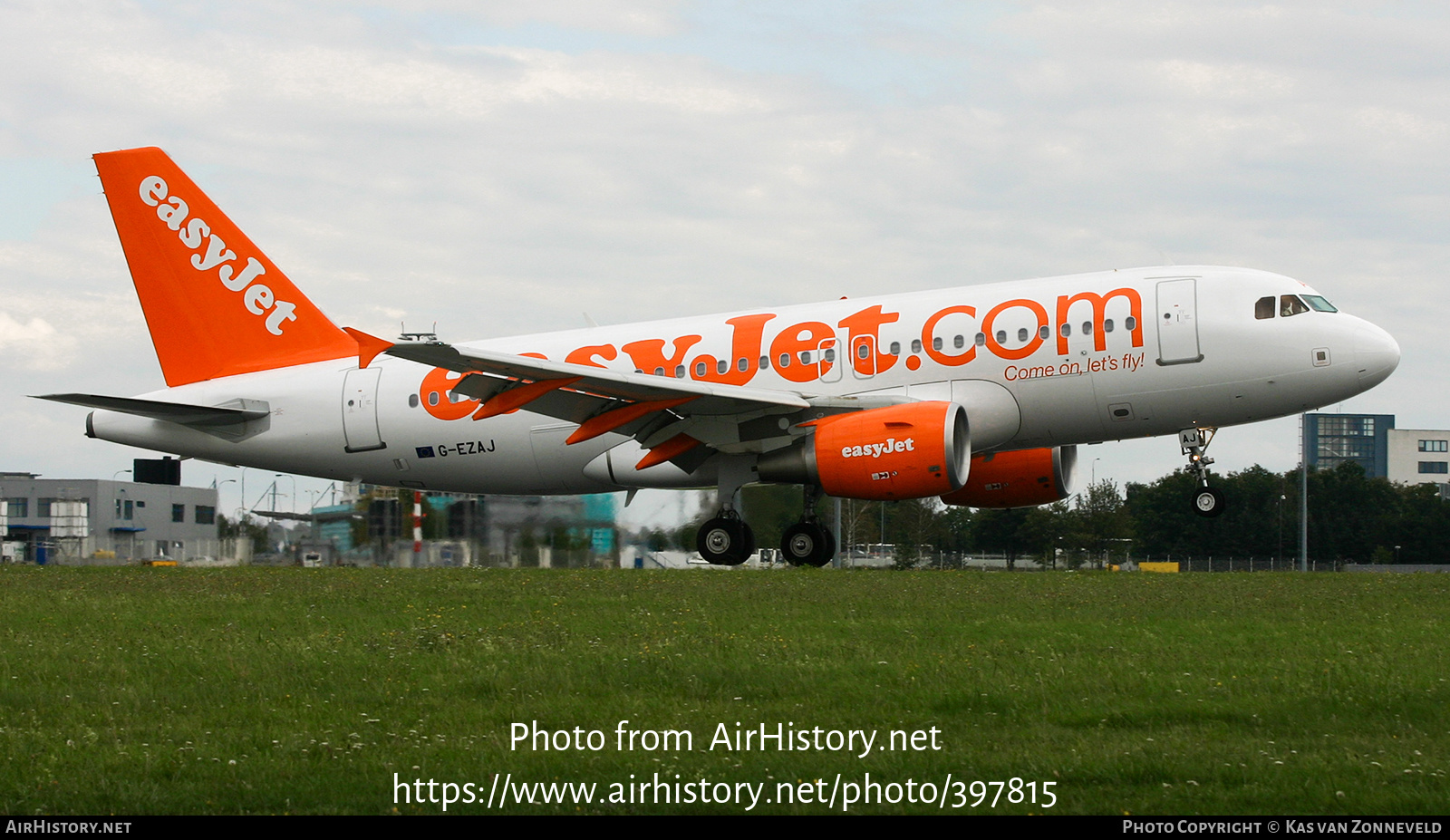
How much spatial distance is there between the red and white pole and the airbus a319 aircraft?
3.71 ft

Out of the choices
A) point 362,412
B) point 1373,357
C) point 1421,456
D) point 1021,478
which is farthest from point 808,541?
point 1421,456

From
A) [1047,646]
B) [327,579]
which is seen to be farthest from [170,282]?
[1047,646]

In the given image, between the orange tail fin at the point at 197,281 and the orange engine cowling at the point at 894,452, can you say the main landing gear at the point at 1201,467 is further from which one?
the orange tail fin at the point at 197,281

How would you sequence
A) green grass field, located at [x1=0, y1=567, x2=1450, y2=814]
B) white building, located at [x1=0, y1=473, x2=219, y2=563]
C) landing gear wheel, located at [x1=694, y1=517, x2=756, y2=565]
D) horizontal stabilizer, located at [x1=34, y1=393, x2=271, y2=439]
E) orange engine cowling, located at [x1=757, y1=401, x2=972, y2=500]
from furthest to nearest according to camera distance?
1. white building, located at [x1=0, y1=473, x2=219, y2=563]
2. horizontal stabilizer, located at [x1=34, y1=393, x2=271, y2=439]
3. landing gear wheel, located at [x1=694, y1=517, x2=756, y2=565]
4. orange engine cowling, located at [x1=757, y1=401, x2=972, y2=500]
5. green grass field, located at [x1=0, y1=567, x2=1450, y2=814]

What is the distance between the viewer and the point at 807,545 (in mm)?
23203

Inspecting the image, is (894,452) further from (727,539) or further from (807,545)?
(727,539)

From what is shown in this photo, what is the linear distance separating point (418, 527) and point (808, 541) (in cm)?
805

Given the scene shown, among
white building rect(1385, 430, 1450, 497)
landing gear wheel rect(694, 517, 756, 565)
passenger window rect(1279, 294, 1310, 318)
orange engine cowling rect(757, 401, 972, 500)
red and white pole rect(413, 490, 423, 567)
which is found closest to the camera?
orange engine cowling rect(757, 401, 972, 500)

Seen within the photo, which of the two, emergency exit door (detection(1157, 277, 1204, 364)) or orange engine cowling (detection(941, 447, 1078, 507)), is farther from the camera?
orange engine cowling (detection(941, 447, 1078, 507))

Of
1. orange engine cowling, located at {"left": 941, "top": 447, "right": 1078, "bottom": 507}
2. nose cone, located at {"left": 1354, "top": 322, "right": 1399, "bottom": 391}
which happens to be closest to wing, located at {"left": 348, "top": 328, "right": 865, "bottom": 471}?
orange engine cowling, located at {"left": 941, "top": 447, "right": 1078, "bottom": 507}

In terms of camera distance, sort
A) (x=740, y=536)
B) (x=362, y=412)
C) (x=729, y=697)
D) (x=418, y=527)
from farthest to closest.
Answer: (x=418, y=527)
(x=362, y=412)
(x=740, y=536)
(x=729, y=697)

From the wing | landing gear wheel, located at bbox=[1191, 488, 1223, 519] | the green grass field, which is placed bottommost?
the green grass field

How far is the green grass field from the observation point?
647 centimetres

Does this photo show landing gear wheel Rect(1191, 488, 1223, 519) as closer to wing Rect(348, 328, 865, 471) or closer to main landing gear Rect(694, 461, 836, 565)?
wing Rect(348, 328, 865, 471)
